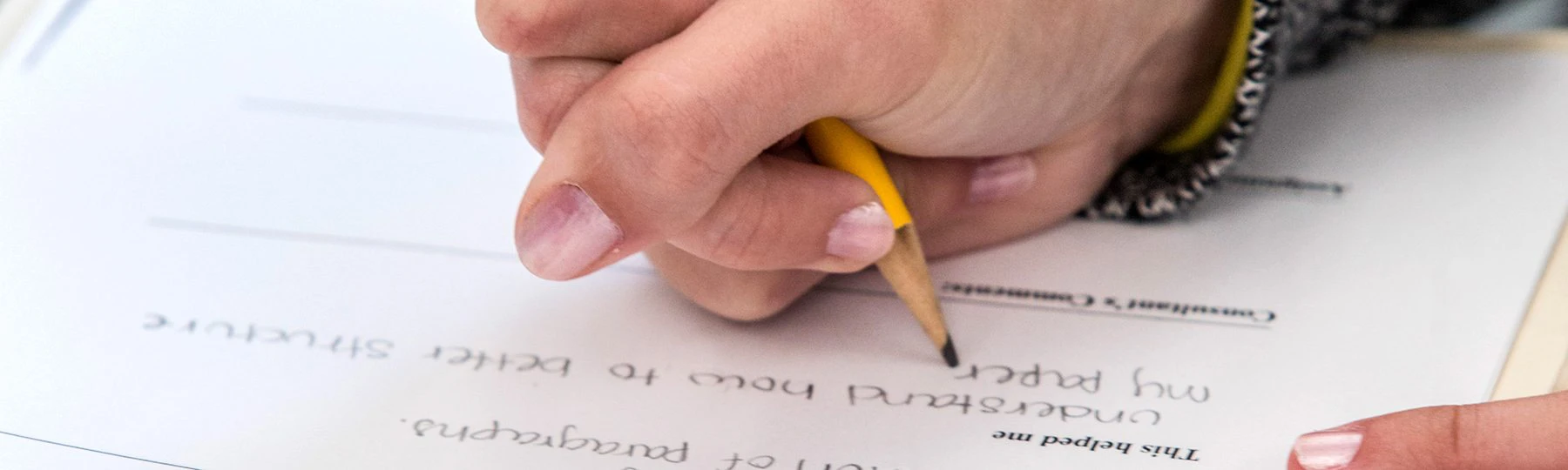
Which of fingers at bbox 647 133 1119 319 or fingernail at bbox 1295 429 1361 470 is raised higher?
fingers at bbox 647 133 1119 319

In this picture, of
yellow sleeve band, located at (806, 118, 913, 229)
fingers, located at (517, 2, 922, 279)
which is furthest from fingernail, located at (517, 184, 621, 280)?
yellow sleeve band, located at (806, 118, 913, 229)

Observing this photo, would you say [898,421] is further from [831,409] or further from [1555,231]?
[1555,231]

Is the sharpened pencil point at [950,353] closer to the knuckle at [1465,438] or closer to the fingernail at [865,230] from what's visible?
the fingernail at [865,230]

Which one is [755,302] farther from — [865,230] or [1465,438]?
[1465,438]

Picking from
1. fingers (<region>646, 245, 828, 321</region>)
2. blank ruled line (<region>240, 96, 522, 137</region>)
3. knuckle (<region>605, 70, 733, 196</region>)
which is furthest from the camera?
blank ruled line (<region>240, 96, 522, 137</region>)

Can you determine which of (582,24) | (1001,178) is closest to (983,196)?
(1001,178)

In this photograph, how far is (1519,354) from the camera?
0.46 meters

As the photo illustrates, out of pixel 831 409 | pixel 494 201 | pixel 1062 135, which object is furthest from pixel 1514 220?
pixel 494 201

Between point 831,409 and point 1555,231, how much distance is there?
12.6 inches

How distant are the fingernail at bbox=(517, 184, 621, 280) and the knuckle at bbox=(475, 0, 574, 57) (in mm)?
55

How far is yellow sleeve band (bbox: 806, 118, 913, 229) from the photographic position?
471 millimetres

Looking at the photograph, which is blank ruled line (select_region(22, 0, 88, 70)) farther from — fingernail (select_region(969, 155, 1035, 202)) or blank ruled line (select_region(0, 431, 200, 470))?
fingernail (select_region(969, 155, 1035, 202))

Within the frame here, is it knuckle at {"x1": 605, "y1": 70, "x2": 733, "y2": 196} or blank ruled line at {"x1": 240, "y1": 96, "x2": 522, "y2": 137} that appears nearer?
knuckle at {"x1": 605, "y1": 70, "x2": 733, "y2": 196}

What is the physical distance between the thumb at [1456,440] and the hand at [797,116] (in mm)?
176
